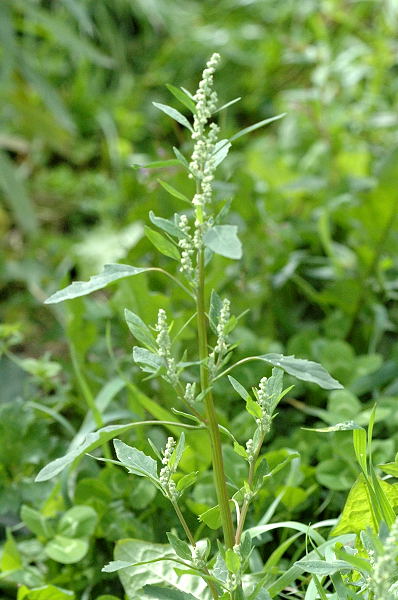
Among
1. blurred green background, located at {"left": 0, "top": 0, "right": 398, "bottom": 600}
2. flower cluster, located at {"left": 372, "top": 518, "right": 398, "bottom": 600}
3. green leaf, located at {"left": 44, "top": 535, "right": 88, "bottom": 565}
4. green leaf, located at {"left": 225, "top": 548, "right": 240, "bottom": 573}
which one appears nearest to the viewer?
flower cluster, located at {"left": 372, "top": 518, "right": 398, "bottom": 600}

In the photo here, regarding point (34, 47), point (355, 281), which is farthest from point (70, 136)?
point (355, 281)

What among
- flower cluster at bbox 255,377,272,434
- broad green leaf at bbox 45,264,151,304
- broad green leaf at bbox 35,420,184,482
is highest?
broad green leaf at bbox 45,264,151,304

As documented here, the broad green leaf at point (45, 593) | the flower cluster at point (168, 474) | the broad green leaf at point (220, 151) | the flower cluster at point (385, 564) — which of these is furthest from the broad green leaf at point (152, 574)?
the broad green leaf at point (220, 151)

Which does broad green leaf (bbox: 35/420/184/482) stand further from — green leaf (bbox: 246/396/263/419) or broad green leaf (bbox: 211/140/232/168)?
broad green leaf (bbox: 211/140/232/168)

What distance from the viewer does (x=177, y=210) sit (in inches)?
53.1

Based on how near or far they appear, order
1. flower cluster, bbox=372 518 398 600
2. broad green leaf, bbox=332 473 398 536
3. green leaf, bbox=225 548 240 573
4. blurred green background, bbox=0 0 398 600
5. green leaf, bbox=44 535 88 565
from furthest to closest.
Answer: blurred green background, bbox=0 0 398 600, green leaf, bbox=44 535 88 565, broad green leaf, bbox=332 473 398 536, green leaf, bbox=225 548 240 573, flower cluster, bbox=372 518 398 600

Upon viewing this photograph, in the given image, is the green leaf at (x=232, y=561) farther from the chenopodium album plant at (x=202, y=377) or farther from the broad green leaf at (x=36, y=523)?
the broad green leaf at (x=36, y=523)

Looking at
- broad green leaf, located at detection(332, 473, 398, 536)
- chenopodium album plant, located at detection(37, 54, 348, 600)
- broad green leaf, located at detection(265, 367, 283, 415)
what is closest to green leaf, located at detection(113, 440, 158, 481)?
chenopodium album plant, located at detection(37, 54, 348, 600)

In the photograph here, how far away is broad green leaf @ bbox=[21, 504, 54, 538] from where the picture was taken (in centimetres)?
93

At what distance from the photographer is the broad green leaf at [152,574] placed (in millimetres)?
801

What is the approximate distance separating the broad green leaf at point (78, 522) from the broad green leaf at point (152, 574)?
0.29 ft

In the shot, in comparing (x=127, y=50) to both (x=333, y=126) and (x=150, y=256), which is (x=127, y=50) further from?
(x=150, y=256)

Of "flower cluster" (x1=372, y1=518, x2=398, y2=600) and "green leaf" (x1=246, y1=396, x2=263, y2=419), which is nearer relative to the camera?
"flower cluster" (x1=372, y1=518, x2=398, y2=600)

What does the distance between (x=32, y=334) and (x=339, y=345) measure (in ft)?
2.39
